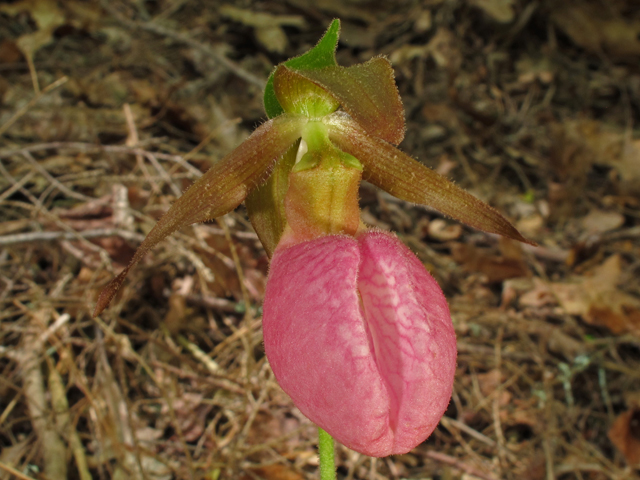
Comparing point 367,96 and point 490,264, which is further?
point 490,264

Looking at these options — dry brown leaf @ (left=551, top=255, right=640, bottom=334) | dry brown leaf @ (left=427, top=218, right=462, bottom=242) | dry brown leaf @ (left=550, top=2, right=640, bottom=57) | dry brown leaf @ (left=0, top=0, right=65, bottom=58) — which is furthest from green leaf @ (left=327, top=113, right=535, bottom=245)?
dry brown leaf @ (left=550, top=2, right=640, bottom=57)

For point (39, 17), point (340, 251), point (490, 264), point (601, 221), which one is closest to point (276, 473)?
point (340, 251)

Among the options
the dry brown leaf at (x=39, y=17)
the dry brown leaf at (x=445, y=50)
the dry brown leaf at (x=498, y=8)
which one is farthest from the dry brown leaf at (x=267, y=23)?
the dry brown leaf at (x=498, y=8)

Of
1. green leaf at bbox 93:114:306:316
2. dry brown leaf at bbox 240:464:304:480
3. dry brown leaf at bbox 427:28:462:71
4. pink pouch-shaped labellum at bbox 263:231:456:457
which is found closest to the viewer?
pink pouch-shaped labellum at bbox 263:231:456:457

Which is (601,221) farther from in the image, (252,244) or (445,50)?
(252,244)

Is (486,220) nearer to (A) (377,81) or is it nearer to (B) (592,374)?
(A) (377,81)

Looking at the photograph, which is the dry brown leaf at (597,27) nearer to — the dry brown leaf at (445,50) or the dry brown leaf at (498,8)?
the dry brown leaf at (498,8)

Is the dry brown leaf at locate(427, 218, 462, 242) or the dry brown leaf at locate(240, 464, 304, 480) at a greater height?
the dry brown leaf at locate(240, 464, 304, 480)

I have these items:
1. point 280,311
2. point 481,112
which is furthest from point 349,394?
point 481,112

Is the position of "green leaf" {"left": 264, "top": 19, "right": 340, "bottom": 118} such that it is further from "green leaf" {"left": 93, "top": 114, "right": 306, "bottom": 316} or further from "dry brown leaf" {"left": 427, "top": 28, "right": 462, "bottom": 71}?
"dry brown leaf" {"left": 427, "top": 28, "right": 462, "bottom": 71}
